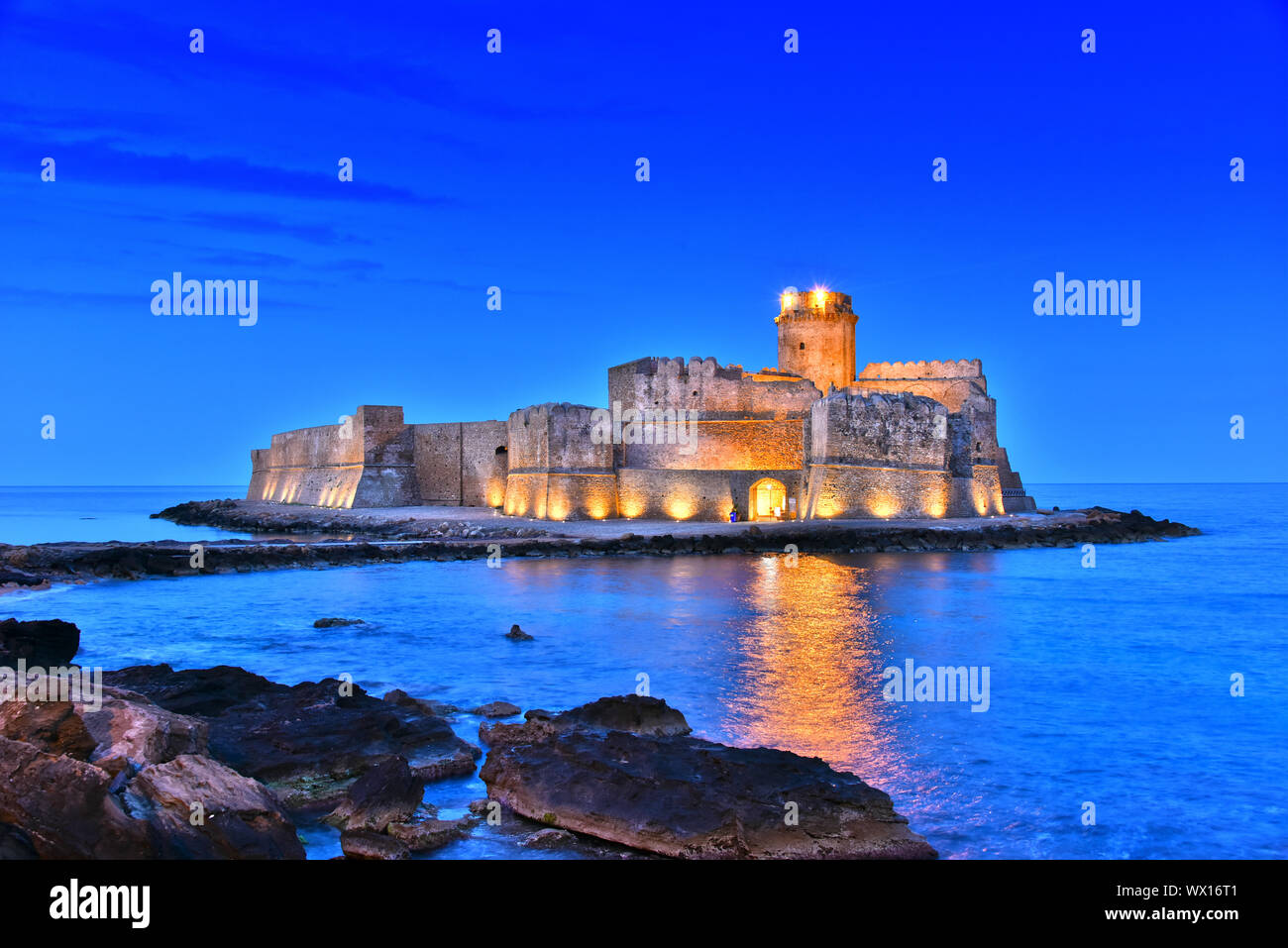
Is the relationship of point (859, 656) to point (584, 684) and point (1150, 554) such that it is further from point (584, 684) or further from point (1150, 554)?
point (1150, 554)

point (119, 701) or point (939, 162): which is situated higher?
point (939, 162)

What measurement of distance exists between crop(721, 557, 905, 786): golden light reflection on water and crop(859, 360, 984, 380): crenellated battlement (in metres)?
14.7

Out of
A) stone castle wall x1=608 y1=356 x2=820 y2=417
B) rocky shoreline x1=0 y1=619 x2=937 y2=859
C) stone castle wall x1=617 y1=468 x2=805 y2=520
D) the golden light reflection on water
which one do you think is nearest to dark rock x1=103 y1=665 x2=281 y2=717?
rocky shoreline x1=0 y1=619 x2=937 y2=859

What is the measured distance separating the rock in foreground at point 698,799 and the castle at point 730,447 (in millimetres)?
18669

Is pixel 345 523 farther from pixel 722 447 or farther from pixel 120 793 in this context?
pixel 120 793

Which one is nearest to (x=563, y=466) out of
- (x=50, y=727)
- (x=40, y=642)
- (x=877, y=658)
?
(x=877, y=658)

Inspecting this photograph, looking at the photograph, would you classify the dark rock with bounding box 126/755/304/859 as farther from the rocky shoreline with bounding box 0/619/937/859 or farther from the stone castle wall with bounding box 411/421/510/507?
the stone castle wall with bounding box 411/421/510/507

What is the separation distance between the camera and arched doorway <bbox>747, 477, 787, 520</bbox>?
25516 millimetres

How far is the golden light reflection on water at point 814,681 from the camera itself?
694cm

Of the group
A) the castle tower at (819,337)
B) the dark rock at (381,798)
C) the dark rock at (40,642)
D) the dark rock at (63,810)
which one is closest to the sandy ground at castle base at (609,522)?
the castle tower at (819,337)

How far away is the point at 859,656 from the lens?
34.8ft

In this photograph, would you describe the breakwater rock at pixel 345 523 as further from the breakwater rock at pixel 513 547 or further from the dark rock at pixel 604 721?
the dark rock at pixel 604 721
